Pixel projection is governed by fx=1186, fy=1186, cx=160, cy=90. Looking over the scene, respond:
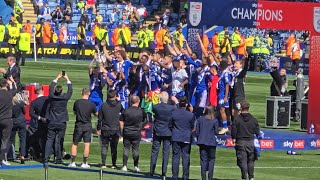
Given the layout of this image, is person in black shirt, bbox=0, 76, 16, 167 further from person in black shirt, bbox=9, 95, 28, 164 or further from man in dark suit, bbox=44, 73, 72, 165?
man in dark suit, bbox=44, 73, 72, 165

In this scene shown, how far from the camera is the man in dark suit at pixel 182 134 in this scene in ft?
83.1

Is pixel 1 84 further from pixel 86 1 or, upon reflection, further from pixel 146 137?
pixel 86 1

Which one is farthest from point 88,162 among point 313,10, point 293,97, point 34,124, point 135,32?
point 135,32

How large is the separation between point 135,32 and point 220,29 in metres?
9.60

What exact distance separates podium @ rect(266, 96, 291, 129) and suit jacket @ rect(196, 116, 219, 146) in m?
11.5

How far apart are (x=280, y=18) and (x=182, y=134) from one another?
8717 mm

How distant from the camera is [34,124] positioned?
2881cm

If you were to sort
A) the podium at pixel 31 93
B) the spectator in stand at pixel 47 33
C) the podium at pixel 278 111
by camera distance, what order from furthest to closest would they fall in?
the spectator in stand at pixel 47 33, the podium at pixel 278 111, the podium at pixel 31 93

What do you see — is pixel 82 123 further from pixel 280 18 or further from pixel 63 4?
pixel 63 4

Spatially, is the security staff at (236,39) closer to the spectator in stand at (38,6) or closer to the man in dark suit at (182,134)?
the spectator in stand at (38,6)

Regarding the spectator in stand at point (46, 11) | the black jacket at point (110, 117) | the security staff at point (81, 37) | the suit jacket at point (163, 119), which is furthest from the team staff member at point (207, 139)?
the spectator in stand at point (46, 11)

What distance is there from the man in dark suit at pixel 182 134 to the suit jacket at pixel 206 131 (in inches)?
19.9

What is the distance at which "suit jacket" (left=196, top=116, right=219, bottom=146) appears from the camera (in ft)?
81.1

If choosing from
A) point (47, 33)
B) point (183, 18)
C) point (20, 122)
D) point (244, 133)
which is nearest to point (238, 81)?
point (20, 122)
